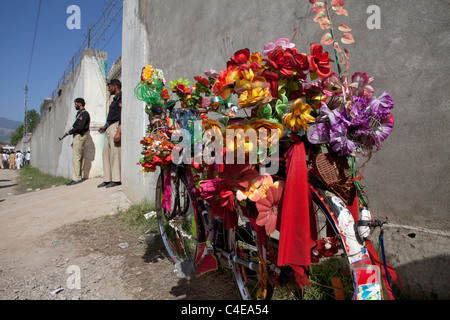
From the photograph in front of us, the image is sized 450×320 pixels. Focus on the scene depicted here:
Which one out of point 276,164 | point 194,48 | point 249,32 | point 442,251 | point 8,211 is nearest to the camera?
point 276,164

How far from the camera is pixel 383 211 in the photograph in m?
1.86

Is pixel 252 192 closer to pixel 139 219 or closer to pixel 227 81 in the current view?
pixel 227 81

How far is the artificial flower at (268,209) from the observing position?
1213mm

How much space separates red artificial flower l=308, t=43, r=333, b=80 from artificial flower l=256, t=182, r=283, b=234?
1.74 feet

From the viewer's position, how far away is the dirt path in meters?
2.17

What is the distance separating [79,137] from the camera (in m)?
6.93

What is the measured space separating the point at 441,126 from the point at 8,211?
6.22m

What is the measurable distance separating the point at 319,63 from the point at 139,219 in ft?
11.2

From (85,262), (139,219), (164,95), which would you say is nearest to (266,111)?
(164,95)

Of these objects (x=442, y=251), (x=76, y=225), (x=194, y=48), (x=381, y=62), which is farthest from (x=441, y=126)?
(x=76, y=225)

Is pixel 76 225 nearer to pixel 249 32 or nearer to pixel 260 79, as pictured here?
pixel 249 32

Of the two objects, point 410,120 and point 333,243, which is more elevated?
point 410,120

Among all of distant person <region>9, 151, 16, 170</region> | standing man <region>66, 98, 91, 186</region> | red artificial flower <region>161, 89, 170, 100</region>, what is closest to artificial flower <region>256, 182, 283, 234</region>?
red artificial flower <region>161, 89, 170, 100</region>

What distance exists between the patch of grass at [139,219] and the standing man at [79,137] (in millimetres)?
3372
